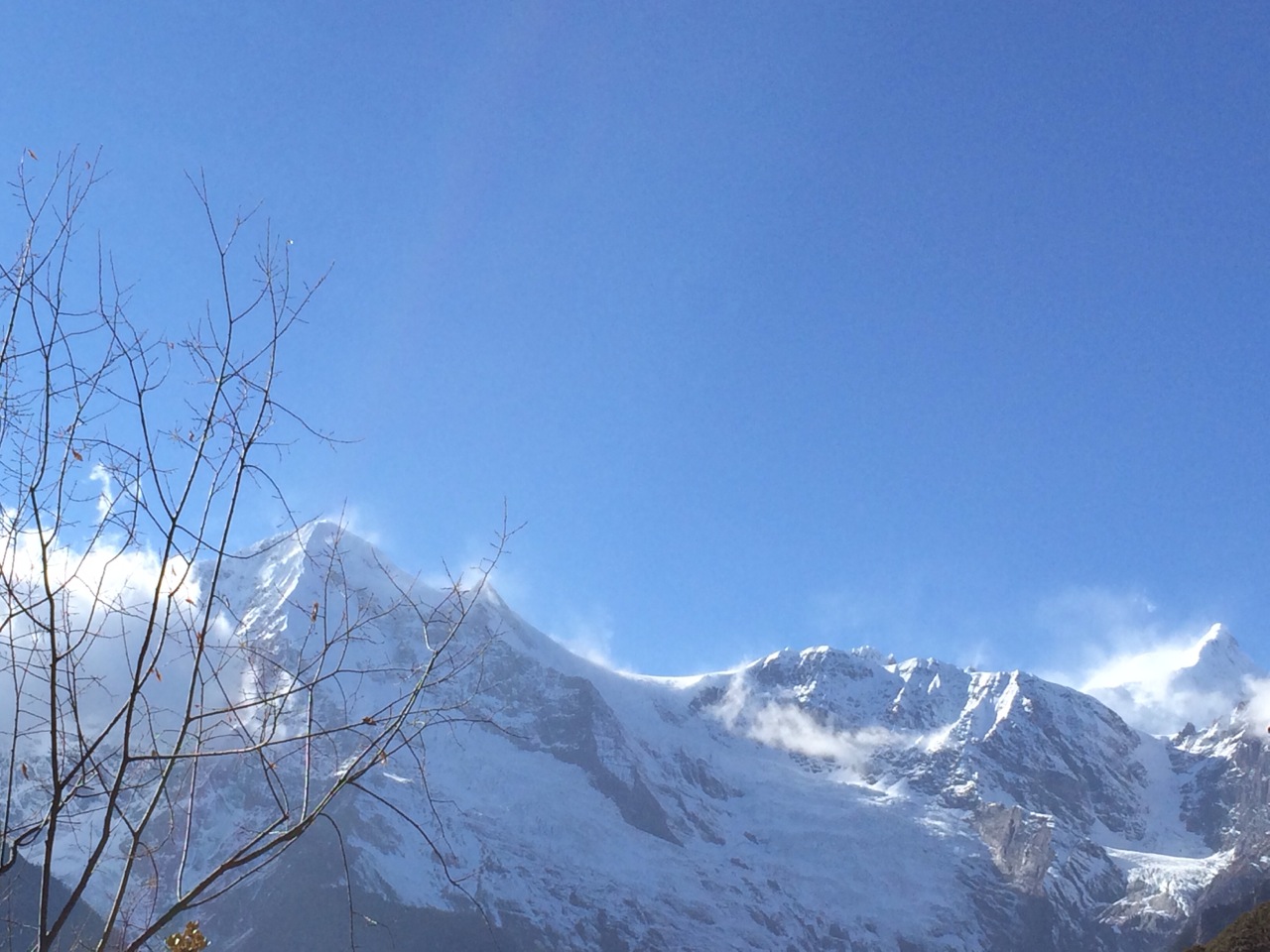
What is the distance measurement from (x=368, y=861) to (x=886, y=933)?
82084 millimetres

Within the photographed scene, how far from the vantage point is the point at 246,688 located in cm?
715

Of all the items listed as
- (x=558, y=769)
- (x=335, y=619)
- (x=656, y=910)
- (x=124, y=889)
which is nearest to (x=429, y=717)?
(x=335, y=619)

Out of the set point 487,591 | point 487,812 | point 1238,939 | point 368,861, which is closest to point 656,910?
point 487,812

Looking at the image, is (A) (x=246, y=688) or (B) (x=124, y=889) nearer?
(B) (x=124, y=889)

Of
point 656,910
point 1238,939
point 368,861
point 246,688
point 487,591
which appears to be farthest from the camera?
point 656,910

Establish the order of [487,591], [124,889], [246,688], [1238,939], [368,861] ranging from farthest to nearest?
[368,861], [1238,939], [487,591], [246,688], [124,889]

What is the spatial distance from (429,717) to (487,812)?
552ft

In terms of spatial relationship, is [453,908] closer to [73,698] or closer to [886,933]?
[886,933]

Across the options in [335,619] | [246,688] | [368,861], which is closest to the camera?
[335,619]

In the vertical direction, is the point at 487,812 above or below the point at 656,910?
above

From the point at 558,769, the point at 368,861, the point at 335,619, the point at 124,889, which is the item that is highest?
the point at 558,769

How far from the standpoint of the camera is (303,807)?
568 cm

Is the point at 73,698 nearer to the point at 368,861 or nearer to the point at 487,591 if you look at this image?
the point at 487,591

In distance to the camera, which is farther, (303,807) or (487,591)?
(487,591)
